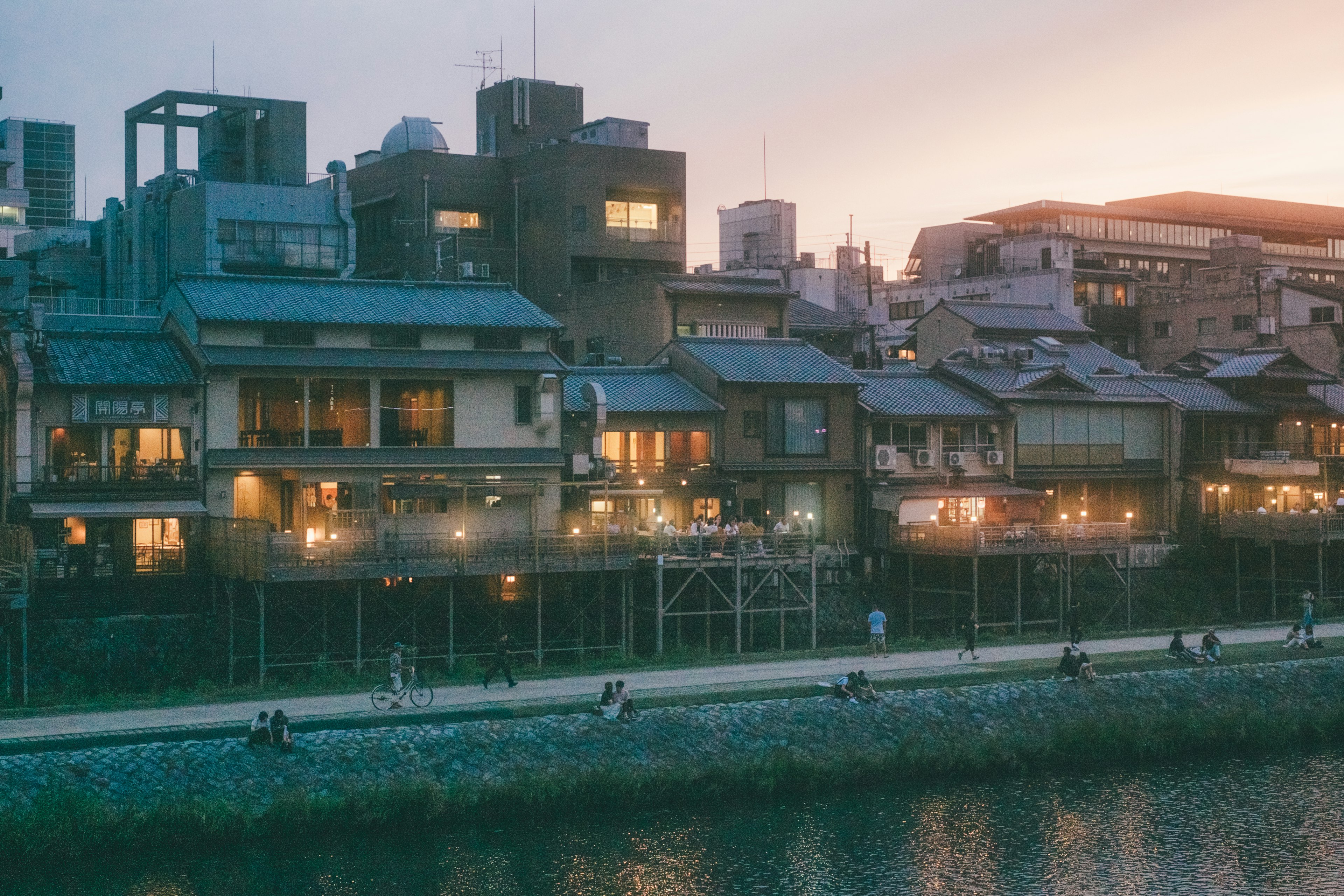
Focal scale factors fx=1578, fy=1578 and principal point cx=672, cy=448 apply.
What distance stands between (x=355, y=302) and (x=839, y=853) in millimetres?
25897

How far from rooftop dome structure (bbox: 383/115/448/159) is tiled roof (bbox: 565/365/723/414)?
1225 inches

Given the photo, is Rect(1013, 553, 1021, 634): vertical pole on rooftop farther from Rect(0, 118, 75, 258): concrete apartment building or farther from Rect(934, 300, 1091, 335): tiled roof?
Rect(0, 118, 75, 258): concrete apartment building

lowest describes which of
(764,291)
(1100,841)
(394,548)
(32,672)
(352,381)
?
(1100,841)

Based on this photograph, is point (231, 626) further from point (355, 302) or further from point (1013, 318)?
point (1013, 318)

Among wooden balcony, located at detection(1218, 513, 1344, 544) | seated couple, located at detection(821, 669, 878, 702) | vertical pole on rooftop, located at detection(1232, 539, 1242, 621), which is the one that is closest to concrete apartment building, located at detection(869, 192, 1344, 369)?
vertical pole on rooftop, located at detection(1232, 539, 1242, 621)

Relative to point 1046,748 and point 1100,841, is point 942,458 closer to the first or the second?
point 1046,748

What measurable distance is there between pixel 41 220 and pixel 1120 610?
442 ft

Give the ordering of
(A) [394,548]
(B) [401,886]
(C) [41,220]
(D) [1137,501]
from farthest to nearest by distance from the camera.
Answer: (C) [41,220]
(D) [1137,501]
(A) [394,548]
(B) [401,886]

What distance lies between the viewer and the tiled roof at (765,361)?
58.1m

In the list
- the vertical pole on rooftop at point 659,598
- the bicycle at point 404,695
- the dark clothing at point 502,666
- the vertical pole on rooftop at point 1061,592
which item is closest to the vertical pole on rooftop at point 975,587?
the vertical pole on rooftop at point 1061,592

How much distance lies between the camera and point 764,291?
7138 centimetres

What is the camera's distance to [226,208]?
7094cm

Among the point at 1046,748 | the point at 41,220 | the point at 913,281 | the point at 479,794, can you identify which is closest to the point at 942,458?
the point at 1046,748

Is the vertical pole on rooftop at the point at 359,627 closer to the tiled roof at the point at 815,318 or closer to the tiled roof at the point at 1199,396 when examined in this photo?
the tiled roof at the point at 1199,396
